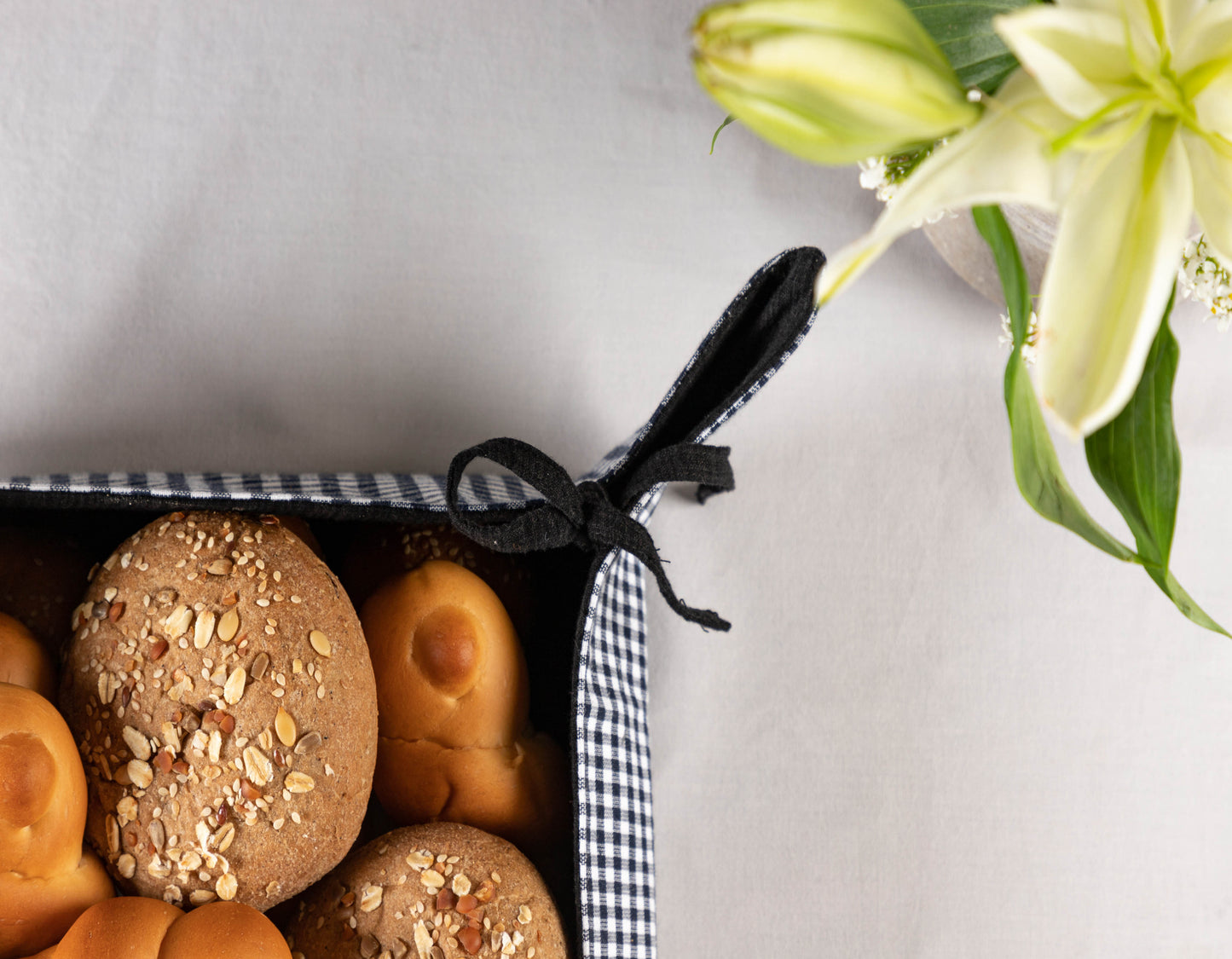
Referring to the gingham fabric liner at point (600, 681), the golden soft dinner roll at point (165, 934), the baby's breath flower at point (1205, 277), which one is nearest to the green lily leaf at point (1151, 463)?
the baby's breath flower at point (1205, 277)

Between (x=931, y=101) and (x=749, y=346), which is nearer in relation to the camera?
(x=931, y=101)

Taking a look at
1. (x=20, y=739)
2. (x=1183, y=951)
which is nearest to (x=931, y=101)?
(x=20, y=739)

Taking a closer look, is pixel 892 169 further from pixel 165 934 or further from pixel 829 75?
pixel 165 934

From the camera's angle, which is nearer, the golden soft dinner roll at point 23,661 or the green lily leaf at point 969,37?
the green lily leaf at point 969,37

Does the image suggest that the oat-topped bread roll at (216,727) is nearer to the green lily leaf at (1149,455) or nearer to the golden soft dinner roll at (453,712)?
the golden soft dinner roll at (453,712)

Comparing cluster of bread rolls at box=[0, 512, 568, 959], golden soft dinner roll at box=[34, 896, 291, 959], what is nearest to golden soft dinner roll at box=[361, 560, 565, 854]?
cluster of bread rolls at box=[0, 512, 568, 959]

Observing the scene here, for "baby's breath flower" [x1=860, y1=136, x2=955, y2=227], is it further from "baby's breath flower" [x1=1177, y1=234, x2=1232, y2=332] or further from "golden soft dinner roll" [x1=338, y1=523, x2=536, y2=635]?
"golden soft dinner roll" [x1=338, y1=523, x2=536, y2=635]

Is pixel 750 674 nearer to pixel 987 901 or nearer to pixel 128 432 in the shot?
pixel 987 901
